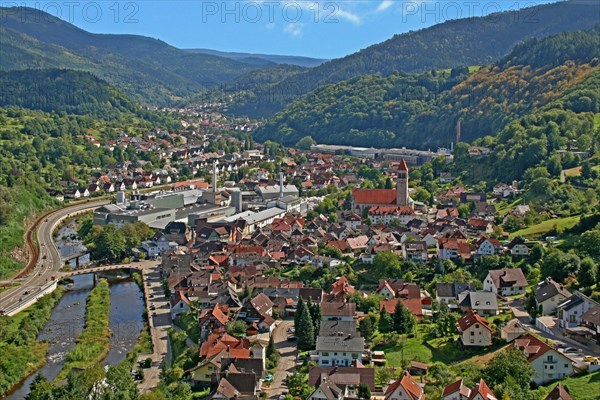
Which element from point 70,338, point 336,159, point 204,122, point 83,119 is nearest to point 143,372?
point 70,338

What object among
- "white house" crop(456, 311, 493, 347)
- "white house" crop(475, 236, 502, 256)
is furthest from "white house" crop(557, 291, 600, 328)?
"white house" crop(475, 236, 502, 256)

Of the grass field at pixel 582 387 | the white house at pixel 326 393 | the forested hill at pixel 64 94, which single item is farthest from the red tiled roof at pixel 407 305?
the forested hill at pixel 64 94

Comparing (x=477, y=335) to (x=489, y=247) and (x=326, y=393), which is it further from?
(x=489, y=247)

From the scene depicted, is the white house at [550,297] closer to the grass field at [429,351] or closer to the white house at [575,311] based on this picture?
the white house at [575,311]

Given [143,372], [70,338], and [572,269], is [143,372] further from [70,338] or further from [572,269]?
[572,269]

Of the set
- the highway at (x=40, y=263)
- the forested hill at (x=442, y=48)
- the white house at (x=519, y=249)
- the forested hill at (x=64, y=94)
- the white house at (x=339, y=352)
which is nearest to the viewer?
the white house at (x=339, y=352)

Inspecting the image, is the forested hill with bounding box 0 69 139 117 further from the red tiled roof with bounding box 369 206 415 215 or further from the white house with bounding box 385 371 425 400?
the white house with bounding box 385 371 425 400
